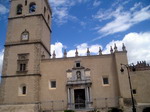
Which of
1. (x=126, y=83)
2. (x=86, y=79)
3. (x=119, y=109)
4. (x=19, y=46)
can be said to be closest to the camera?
(x=119, y=109)

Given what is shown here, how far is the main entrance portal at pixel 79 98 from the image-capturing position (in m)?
22.5

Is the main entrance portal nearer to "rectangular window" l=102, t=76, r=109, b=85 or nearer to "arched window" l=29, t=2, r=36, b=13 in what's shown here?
"rectangular window" l=102, t=76, r=109, b=85

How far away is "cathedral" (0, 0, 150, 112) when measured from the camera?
72.2 feet

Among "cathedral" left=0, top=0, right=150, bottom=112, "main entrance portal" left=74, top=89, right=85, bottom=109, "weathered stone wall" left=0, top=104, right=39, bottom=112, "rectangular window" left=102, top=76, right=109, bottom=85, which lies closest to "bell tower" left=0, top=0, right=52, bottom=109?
"cathedral" left=0, top=0, right=150, bottom=112

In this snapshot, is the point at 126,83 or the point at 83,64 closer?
the point at 126,83

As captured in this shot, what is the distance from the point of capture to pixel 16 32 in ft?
85.7

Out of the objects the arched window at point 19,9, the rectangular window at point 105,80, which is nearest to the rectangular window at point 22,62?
the arched window at point 19,9

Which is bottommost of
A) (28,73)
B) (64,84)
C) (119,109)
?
(119,109)

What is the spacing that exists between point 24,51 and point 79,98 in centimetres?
1017

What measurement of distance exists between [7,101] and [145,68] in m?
19.1

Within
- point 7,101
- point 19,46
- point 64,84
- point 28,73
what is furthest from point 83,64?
point 7,101

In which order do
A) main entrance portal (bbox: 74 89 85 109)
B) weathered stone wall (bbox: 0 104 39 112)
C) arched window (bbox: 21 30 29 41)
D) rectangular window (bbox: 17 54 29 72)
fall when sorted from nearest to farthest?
weathered stone wall (bbox: 0 104 39 112)
main entrance portal (bbox: 74 89 85 109)
rectangular window (bbox: 17 54 29 72)
arched window (bbox: 21 30 29 41)

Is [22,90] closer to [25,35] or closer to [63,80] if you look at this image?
[63,80]

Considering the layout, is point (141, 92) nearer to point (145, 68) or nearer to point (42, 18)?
point (145, 68)
